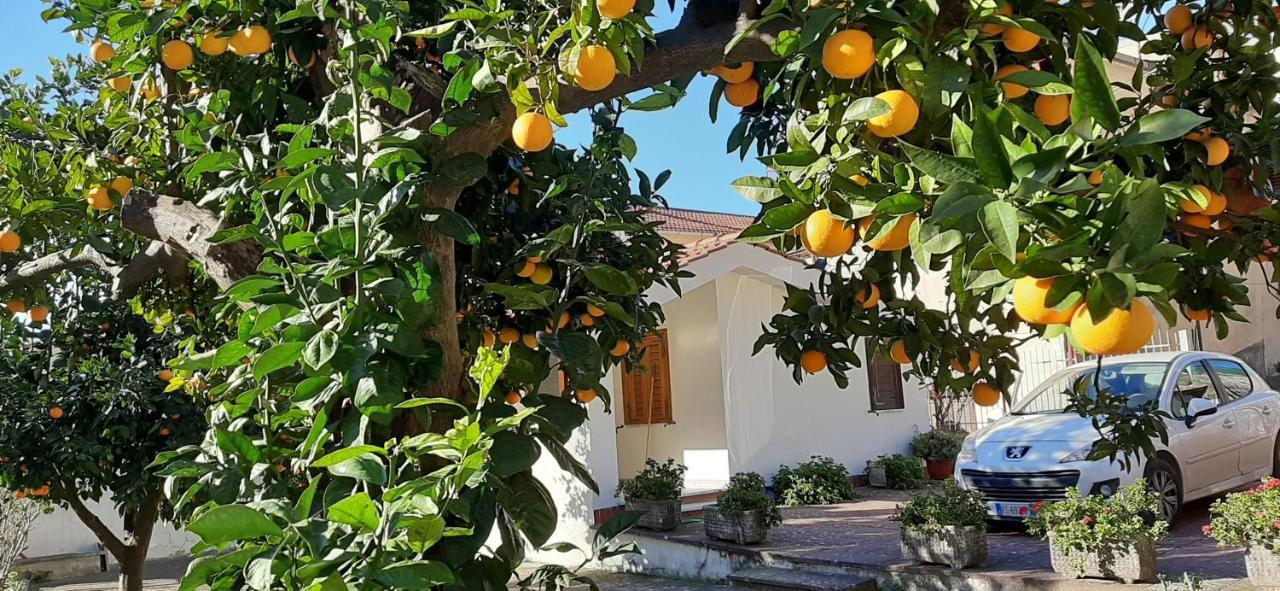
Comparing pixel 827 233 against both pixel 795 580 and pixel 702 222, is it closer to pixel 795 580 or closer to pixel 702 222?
pixel 795 580

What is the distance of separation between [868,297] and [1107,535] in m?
3.94

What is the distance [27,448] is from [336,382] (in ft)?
16.5

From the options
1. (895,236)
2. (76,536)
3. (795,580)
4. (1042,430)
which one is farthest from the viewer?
(76,536)

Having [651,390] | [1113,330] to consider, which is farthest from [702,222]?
[1113,330]

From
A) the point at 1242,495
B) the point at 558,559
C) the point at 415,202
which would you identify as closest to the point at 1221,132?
the point at 415,202

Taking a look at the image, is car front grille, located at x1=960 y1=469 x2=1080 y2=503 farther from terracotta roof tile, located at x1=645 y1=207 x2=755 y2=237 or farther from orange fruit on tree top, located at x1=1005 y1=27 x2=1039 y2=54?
terracotta roof tile, located at x1=645 y1=207 x2=755 y2=237

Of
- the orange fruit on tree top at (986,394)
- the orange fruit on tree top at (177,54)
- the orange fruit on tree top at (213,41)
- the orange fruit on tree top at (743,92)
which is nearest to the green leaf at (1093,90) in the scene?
the orange fruit on tree top at (743,92)

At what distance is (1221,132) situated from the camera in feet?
8.27

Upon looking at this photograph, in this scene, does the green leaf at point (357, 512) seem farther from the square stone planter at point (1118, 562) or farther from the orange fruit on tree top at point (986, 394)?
the square stone planter at point (1118, 562)

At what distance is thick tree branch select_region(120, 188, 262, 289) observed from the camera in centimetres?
266

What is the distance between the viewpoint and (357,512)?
5.36 feet

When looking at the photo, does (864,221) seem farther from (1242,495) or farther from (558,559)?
(558,559)

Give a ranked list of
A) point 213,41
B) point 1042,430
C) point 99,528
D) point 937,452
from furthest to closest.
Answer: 1. point 937,452
2. point 1042,430
3. point 99,528
4. point 213,41

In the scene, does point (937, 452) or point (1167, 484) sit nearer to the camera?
point (1167, 484)
